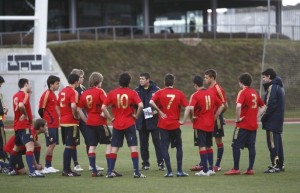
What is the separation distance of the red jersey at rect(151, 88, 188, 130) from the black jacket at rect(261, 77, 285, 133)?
1.98 meters

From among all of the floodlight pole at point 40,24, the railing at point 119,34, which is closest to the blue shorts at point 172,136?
the floodlight pole at point 40,24

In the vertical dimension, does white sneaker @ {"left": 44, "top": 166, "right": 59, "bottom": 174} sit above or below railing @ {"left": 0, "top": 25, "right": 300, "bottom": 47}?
below

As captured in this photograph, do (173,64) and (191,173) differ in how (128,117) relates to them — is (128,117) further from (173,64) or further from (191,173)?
(173,64)

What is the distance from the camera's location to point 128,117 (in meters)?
16.9

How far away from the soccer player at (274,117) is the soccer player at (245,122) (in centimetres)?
49

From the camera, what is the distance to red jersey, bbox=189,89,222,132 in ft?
55.7

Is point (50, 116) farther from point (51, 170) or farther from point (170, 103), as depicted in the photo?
Answer: point (170, 103)

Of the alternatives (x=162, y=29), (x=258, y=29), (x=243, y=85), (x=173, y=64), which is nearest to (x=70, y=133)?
(x=243, y=85)

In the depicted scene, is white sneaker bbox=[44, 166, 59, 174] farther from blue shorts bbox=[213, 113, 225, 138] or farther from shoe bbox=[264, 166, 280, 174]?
shoe bbox=[264, 166, 280, 174]

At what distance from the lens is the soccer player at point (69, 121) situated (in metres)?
17.5

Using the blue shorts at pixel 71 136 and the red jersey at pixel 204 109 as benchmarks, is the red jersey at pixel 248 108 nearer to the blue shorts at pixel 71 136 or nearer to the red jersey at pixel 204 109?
the red jersey at pixel 204 109

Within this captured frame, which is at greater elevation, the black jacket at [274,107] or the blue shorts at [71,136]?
the black jacket at [274,107]

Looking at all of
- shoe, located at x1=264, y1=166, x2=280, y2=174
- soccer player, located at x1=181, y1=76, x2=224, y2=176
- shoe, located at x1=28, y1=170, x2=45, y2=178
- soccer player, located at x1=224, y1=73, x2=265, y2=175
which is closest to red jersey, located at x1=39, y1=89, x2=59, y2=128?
shoe, located at x1=28, y1=170, x2=45, y2=178

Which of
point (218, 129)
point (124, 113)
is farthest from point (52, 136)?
point (218, 129)
